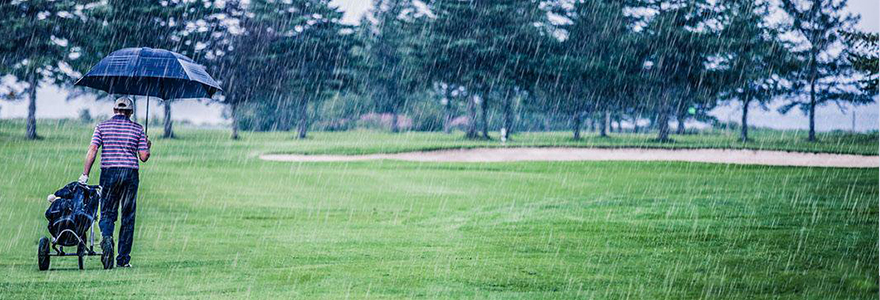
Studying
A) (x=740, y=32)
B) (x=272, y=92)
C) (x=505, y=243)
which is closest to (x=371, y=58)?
(x=272, y=92)

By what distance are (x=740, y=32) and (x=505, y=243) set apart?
44497 mm

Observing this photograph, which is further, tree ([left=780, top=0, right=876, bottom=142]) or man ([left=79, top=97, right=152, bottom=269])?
tree ([left=780, top=0, right=876, bottom=142])

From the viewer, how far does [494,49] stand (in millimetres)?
55219

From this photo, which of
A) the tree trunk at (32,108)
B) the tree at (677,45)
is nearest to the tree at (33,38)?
the tree trunk at (32,108)

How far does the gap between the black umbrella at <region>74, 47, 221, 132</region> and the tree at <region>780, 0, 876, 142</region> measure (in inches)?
1340

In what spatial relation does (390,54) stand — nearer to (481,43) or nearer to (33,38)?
(481,43)

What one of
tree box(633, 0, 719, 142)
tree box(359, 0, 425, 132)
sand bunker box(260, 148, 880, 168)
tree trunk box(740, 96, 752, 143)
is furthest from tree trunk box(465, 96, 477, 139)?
sand bunker box(260, 148, 880, 168)

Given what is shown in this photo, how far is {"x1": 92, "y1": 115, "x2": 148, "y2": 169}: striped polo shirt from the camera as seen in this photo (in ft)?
26.8

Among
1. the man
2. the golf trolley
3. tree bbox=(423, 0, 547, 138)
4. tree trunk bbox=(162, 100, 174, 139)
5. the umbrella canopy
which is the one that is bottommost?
tree trunk bbox=(162, 100, 174, 139)

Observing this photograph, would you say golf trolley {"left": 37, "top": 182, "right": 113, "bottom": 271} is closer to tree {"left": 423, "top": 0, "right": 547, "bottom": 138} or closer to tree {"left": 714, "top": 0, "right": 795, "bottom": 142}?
tree {"left": 714, "top": 0, "right": 795, "bottom": 142}

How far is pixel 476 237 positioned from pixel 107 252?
16.1ft

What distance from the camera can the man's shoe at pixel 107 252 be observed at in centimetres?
835

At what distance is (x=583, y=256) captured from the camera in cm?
984

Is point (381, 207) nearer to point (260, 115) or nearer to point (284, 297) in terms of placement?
point (284, 297)
